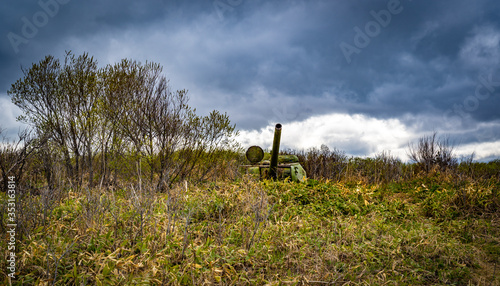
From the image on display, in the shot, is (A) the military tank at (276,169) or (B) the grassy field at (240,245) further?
(A) the military tank at (276,169)

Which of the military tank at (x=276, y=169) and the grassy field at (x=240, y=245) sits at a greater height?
the military tank at (x=276, y=169)

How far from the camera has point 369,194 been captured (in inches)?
306

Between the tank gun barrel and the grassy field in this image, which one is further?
the tank gun barrel

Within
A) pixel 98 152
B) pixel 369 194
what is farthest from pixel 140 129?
pixel 369 194

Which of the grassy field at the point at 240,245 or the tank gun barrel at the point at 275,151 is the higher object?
the tank gun barrel at the point at 275,151

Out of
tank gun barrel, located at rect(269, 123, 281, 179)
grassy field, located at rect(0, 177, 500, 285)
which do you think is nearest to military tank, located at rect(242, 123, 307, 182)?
tank gun barrel, located at rect(269, 123, 281, 179)

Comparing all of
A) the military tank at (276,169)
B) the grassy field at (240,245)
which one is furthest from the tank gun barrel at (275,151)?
the grassy field at (240,245)

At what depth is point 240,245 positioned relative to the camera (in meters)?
4.29

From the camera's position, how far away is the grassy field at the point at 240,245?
321 cm

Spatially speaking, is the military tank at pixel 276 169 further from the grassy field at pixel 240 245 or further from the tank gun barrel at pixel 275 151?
the grassy field at pixel 240 245

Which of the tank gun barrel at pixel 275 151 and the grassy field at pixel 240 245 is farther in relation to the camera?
the tank gun barrel at pixel 275 151

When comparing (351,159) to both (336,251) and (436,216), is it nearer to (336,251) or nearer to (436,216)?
(436,216)

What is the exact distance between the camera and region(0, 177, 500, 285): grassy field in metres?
3.21

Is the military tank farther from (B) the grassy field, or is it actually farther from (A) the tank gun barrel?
(B) the grassy field
